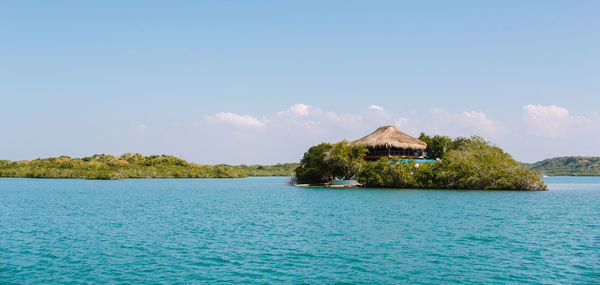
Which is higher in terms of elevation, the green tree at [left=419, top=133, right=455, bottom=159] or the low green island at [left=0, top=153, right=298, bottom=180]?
the green tree at [left=419, top=133, right=455, bottom=159]

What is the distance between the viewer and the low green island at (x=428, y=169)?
182 feet

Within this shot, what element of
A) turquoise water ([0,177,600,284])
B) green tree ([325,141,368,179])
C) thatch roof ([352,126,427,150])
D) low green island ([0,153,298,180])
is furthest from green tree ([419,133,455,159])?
low green island ([0,153,298,180])

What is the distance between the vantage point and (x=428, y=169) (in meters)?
58.9

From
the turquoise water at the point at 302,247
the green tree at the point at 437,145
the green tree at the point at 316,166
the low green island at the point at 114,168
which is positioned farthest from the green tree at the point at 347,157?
the low green island at the point at 114,168

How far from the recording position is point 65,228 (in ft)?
77.2

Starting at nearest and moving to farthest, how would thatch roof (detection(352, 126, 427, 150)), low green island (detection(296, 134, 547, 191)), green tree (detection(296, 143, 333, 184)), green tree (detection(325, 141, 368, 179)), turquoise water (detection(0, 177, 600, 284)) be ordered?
turquoise water (detection(0, 177, 600, 284)), low green island (detection(296, 134, 547, 191)), thatch roof (detection(352, 126, 427, 150)), green tree (detection(325, 141, 368, 179)), green tree (detection(296, 143, 333, 184))

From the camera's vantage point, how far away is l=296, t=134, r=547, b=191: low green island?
2189 inches

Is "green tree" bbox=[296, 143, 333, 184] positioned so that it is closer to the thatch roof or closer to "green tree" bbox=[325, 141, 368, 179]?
"green tree" bbox=[325, 141, 368, 179]

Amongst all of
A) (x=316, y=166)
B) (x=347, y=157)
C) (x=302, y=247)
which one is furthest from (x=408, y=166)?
(x=302, y=247)

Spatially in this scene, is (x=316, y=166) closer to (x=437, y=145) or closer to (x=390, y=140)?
(x=390, y=140)

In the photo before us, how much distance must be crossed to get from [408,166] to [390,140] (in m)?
6.48

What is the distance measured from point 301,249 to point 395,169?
43516 mm

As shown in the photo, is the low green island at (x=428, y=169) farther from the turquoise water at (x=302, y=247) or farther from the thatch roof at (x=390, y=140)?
the turquoise water at (x=302, y=247)

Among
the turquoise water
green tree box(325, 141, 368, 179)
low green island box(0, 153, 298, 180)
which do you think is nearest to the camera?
the turquoise water
